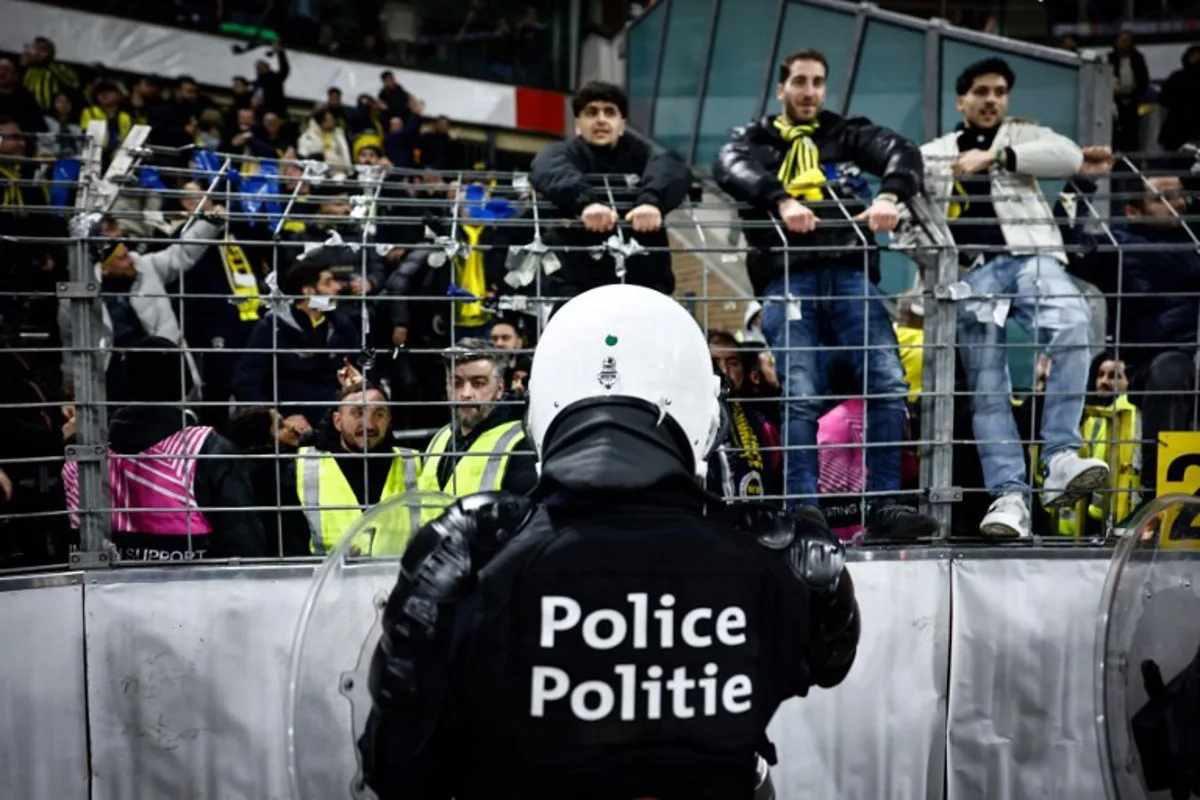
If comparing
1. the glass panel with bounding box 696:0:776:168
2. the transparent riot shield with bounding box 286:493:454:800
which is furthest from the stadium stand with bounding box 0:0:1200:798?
the glass panel with bounding box 696:0:776:168

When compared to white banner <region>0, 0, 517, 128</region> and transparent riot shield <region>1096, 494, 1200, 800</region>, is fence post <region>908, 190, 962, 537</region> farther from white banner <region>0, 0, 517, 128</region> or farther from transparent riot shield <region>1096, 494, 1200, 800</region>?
white banner <region>0, 0, 517, 128</region>

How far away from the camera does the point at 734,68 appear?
36.2 feet

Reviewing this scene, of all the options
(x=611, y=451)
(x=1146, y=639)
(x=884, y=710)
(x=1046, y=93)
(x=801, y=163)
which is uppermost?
(x=1046, y=93)

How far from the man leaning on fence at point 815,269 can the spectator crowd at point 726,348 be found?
1cm

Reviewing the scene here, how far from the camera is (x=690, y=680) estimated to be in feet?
7.11

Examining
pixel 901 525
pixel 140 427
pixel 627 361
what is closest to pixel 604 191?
pixel 901 525

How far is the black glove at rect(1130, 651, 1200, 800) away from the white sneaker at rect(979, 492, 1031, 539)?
1.65 meters

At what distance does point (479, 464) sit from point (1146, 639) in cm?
204

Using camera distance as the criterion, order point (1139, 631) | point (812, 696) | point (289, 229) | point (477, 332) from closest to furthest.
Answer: point (1139, 631) → point (812, 696) → point (289, 229) → point (477, 332)

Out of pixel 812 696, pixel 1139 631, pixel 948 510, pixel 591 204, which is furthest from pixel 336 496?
pixel 1139 631

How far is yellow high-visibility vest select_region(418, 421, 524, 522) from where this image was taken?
12.9ft

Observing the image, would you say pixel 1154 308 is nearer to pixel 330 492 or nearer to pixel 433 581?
pixel 330 492

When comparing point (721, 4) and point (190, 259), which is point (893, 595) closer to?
point (190, 259)

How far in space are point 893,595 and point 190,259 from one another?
4.01 meters
